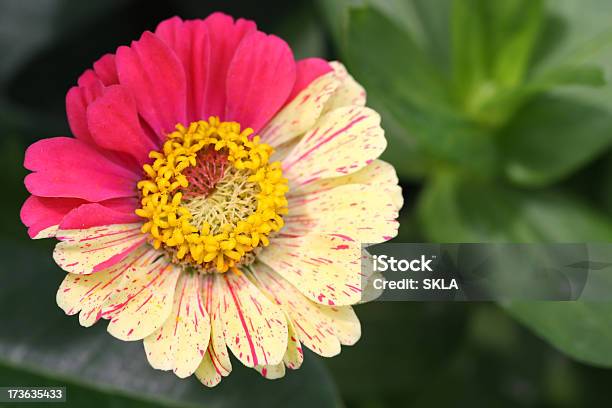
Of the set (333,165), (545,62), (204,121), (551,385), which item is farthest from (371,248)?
(551,385)

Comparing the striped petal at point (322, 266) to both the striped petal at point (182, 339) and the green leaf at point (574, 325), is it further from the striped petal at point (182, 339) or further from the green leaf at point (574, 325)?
the green leaf at point (574, 325)

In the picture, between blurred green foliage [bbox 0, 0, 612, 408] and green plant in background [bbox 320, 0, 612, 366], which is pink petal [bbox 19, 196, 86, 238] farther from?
green plant in background [bbox 320, 0, 612, 366]

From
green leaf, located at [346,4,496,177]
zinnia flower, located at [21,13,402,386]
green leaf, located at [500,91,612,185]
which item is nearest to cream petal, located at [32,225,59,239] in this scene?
zinnia flower, located at [21,13,402,386]

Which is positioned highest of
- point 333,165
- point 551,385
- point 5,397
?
point 333,165

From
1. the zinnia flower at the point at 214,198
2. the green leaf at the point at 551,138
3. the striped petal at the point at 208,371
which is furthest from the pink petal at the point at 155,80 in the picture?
the green leaf at the point at 551,138

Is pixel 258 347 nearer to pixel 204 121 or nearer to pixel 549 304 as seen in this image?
pixel 204 121

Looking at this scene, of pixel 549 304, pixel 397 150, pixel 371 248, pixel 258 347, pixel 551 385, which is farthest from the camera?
pixel 551 385
